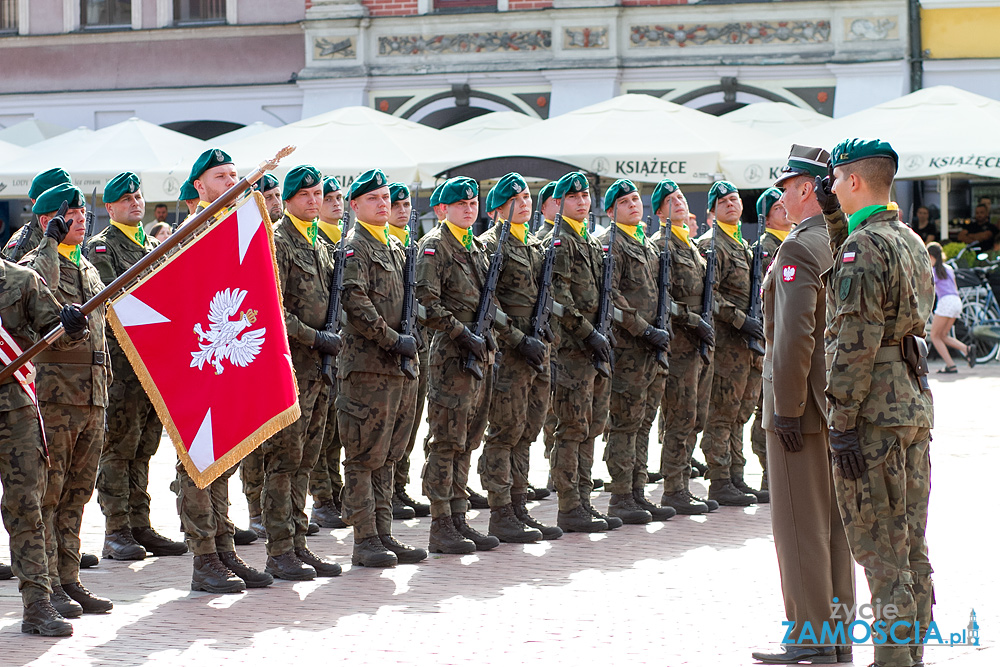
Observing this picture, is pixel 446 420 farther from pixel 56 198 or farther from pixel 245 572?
pixel 56 198

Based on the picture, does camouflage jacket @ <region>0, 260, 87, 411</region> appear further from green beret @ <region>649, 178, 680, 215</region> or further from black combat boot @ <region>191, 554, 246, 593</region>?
green beret @ <region>649, 178, 680, 215</region>

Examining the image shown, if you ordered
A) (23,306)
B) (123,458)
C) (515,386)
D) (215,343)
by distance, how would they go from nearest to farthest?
(23,306), (215,343), (123,458), (515,386)

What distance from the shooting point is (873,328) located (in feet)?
16.0

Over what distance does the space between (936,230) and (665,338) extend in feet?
35.8

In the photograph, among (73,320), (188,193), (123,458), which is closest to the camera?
(73,320)

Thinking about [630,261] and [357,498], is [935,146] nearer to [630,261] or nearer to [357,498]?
[630,261]

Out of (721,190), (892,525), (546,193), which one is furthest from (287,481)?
(721,190)

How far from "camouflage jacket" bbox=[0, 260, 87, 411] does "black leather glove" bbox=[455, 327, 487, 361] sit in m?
2.32

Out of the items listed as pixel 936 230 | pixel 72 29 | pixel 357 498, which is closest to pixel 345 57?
pixel 72 29

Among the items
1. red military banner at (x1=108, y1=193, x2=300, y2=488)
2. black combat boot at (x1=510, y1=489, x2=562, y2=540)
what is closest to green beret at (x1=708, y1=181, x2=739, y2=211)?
black combat boot at (x1=510, y1=489, x2=562, y2=540)

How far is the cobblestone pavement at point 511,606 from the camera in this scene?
573 cm

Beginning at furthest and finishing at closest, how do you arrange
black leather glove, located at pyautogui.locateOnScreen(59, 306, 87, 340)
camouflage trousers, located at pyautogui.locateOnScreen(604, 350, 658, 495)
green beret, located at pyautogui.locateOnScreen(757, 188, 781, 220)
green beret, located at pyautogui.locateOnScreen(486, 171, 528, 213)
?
green beret, located at pyautogui.locateOnScreen(757, 188, 781, 220)
camouflage trousers, located at pyautogui.locateOnScreen(604, 350, 658, 495)
green beret, located at pyautogui.locateOnScreen(486, 171, 528, 213)
black leather glove, located at pyautogui.locateOnScreen(59, 306, 87, 340)

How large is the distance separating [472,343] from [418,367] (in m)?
0.70

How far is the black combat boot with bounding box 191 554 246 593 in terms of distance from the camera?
6887 millimetres
